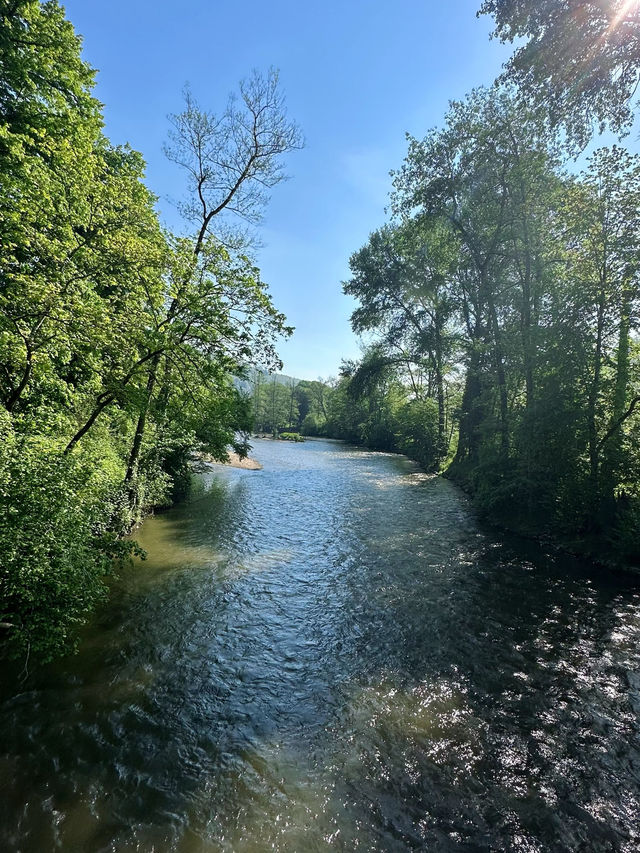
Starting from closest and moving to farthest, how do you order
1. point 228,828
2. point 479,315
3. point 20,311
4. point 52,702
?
point 228,828, point 52,702, point 20,311, point 479,315

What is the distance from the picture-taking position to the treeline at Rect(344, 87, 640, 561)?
10.5 meters

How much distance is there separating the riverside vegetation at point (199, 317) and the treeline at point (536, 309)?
3.2 inches

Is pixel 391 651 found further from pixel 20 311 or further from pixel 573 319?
pixel 573 319

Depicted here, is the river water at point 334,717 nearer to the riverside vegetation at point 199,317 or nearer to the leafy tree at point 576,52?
the riverside vegetation at point 199,317

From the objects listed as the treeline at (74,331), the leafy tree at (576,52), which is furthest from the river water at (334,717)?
the leafy tree at (576,52)

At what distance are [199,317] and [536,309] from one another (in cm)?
1264

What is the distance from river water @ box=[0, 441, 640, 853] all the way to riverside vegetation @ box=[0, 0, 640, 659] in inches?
54.0

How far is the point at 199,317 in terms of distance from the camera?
24.5 ft

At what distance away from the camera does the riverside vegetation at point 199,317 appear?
559 centimetres

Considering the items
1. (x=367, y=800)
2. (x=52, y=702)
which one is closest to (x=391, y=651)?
(x=367, y=800)

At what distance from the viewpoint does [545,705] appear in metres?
4.99

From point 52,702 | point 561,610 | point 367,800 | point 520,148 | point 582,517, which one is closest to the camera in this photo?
point 367,800

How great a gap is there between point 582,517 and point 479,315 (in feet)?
51.1

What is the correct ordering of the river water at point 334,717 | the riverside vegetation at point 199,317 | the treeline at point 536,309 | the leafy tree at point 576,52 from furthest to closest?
the treeline at point 536,309, the leafy tree at point 576,52, the riverside vegetation at point 199,317, the river water at point 334,717
